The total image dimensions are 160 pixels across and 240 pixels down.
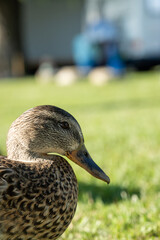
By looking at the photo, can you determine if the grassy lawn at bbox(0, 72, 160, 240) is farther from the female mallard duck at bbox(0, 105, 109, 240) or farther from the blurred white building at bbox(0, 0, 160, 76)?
the blurred white building at bbox(0, 0, 160, 76)

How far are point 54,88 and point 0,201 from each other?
1120 cm

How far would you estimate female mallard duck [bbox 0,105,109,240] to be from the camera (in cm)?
177

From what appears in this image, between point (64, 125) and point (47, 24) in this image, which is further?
point (47, 24)

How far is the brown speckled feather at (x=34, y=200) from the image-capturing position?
1.76 m

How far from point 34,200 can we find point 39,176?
13 cm

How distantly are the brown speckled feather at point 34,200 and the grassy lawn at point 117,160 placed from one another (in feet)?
1.80

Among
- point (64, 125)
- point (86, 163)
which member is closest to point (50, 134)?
point (64, 125)

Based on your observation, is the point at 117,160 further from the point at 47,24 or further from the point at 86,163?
the point at 47,24

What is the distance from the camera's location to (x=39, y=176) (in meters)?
1.90

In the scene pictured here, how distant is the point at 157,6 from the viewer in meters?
14.8

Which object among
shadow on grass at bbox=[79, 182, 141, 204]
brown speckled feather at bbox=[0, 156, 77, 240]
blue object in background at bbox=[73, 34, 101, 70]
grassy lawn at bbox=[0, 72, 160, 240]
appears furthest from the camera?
blue object in background at bbox=[73, 34, 101, 70]

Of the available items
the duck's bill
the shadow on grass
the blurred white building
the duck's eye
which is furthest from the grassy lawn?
the blurred white building

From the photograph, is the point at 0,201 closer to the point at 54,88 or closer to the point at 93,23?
the point at 54,88

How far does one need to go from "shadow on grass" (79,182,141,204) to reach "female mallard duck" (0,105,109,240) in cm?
95
